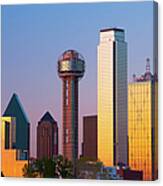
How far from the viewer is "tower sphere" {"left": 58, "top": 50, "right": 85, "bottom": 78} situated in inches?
164

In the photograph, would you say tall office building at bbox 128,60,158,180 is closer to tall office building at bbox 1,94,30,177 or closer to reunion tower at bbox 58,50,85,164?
reunion tower at bbox 58,50,85,164

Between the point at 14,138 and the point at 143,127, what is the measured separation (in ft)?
2.48

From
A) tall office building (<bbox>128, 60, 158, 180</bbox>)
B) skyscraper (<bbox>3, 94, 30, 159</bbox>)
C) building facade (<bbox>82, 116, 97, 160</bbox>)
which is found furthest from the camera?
skyscraper (<bbox>3, 94, 30, 159</bbox>)

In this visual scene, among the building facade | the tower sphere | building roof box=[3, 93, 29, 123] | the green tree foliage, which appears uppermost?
the tower sphere

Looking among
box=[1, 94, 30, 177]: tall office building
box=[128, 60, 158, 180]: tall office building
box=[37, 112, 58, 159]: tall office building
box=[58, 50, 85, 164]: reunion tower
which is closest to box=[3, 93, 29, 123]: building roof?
box=[1, 94, 30, 177]: tall office building

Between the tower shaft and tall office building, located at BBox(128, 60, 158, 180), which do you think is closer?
tall office building, located at BBox(128, 60, 158, 180)

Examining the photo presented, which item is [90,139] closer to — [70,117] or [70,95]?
[70,117]

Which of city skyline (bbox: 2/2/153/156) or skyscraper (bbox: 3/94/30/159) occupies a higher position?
city skyline (bbox: 2/2/153/156)

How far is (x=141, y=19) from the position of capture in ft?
13.3

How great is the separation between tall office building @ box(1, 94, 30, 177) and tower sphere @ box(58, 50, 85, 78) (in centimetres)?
31

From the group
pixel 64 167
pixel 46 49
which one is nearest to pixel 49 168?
pixel 64 167

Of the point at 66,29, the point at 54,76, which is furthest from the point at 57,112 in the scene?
the point at 66,29

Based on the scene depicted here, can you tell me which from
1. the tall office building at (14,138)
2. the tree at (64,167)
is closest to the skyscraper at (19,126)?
the tall office building at (14,138)

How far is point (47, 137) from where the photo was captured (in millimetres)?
4199
